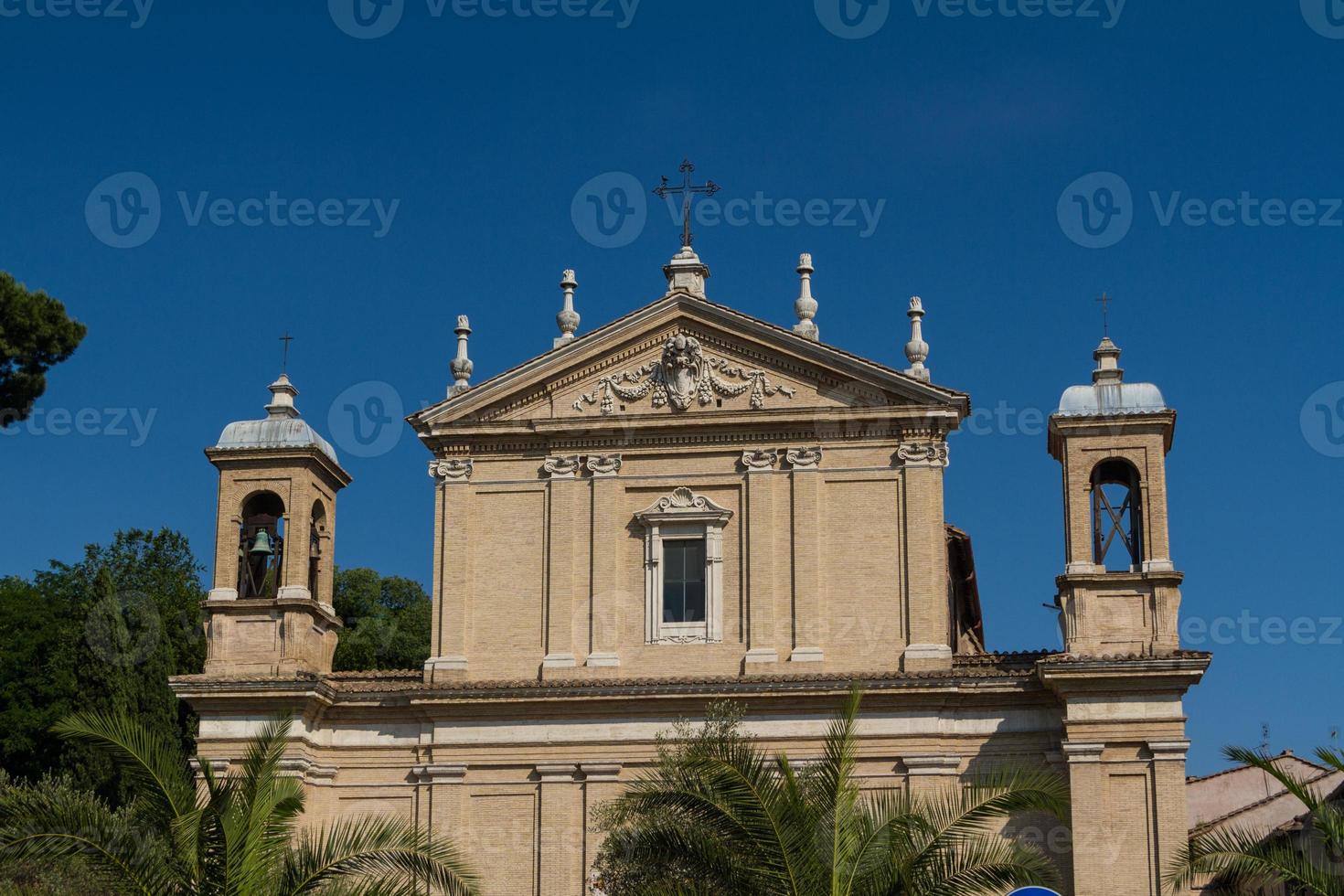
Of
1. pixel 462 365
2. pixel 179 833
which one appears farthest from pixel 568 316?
pixel 179 833

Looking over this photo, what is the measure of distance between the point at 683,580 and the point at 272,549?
21.9 ft

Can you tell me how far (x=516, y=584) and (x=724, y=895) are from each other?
10.1m

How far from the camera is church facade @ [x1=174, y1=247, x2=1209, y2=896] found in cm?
2809

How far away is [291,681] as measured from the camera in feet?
95.5

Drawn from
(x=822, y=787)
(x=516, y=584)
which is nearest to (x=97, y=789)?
(x=516, y=584)

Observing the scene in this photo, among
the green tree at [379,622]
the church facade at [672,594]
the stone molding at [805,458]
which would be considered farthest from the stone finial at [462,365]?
the green tree at [379,622]

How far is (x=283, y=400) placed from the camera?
31.5 m

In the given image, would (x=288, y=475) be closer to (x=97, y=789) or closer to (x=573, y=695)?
(x=573, y=695)

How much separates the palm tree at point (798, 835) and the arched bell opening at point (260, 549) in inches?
428

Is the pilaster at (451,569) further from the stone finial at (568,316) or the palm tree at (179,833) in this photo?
the palm tree at (179,833)

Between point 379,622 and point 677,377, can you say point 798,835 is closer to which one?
point 677,377

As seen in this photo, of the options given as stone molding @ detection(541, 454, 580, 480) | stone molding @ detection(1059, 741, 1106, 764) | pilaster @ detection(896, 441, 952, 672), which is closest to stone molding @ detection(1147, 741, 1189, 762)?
stone molding @ detection(1059, 741, 1106, 764)

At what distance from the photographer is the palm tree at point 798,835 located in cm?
2027

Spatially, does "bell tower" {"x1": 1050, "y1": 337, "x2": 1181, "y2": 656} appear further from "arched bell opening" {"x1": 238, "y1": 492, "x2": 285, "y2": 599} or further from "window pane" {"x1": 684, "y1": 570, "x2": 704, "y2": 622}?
"arched bell opening" {"x1": 238, "y1": 492, "x2": 285, "y2": 599}
